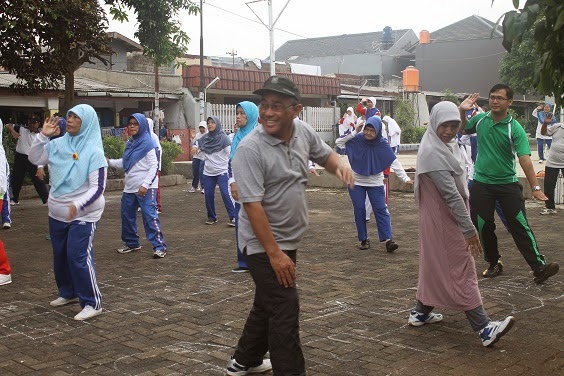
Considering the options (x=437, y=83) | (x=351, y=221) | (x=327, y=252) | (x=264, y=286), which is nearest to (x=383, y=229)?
(x=327, y=252)

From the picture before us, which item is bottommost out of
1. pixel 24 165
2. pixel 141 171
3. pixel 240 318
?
pixel 240 318

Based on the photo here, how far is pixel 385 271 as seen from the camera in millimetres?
7699

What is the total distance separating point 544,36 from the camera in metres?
3.50

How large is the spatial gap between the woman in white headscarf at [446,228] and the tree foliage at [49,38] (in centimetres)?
723

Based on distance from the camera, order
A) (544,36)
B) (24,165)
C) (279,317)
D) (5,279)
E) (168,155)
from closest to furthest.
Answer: (544,36)
(279,317)
(5,279)
(24,165)
(168,155)

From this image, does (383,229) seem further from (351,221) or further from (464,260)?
(464,260)

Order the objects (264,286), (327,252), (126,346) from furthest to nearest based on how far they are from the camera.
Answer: (327,252) → (126,346) → (264,286)

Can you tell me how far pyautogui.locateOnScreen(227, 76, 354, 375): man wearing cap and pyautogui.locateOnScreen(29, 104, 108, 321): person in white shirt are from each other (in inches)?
84.8

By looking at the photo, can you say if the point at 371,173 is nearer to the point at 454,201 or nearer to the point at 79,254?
the point at 454,201

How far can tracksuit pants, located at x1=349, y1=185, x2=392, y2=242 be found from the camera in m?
8.91

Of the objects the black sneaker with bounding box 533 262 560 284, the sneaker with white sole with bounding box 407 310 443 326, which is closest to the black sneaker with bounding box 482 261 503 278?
the black sneaker with bounding box 533 262 560 284

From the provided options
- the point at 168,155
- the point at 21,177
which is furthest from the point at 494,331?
the point at 168,155

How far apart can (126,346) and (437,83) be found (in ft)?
159

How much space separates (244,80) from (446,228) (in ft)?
96.6
